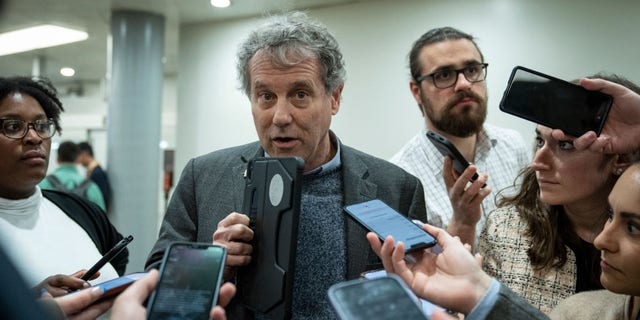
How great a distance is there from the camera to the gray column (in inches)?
208

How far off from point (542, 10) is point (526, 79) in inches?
130

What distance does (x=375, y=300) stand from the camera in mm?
737

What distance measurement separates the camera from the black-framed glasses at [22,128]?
5.24ft

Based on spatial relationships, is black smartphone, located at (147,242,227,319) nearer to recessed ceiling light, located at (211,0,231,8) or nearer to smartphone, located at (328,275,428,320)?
smartphone, located at (328,275,428,320)

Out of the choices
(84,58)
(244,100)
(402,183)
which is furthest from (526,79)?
(84,58)

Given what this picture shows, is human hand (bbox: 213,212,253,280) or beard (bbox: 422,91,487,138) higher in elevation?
beard (bbox: 422,91,487,138)

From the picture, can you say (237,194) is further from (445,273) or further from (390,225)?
(445,273)

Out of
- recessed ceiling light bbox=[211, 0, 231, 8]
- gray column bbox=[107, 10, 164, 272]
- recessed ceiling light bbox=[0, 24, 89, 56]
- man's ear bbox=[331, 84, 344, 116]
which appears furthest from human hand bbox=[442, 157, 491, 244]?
recessed ceiling light bbox=[0, 24, 89, 56]

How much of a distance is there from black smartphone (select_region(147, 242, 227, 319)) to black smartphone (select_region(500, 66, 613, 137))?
964mm

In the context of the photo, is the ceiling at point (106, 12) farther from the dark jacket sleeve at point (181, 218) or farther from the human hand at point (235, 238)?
the human hand at point (235, 238)

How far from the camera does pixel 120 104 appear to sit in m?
5.28

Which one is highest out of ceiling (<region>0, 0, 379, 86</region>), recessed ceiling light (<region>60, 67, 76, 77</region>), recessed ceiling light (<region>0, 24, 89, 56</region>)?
ceiling (<region>0, 0, 379, 86</region>)

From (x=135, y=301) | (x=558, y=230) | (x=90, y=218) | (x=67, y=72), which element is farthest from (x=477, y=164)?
(x=67, y=72)

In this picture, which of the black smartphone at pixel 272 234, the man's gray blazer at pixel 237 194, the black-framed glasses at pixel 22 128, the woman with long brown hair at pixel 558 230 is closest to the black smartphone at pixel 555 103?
the woman with long brown hair at pixel 558 230
